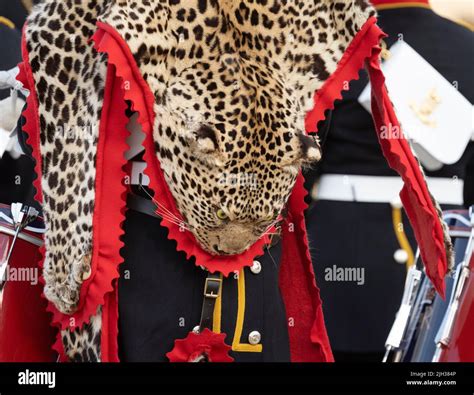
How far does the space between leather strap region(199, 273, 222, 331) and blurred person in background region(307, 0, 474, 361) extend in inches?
44.9

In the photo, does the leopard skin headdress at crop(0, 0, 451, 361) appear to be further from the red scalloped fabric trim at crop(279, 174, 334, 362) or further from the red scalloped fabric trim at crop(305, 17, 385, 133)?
the red scalloped fabric trim at crop(279, 174, 334, 362)

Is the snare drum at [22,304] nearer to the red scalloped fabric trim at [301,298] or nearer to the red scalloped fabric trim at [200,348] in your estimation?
the red scalloped fabric trim at [200,348]

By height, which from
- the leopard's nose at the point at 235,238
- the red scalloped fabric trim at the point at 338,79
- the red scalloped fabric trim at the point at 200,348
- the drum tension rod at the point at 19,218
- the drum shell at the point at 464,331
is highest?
the red scalloped fabric trim at the point at 338,79

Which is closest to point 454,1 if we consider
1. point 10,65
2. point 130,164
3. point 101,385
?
point 10,65

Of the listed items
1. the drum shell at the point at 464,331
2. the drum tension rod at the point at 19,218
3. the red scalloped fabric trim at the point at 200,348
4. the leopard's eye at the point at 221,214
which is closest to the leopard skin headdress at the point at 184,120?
the leopard's eye at the point at 221,214

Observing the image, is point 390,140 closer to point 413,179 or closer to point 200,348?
point 413,179

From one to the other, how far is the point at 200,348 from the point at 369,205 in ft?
4.20

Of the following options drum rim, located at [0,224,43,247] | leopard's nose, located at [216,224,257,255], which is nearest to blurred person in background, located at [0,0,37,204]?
drum rim, located at [0,224,43,247]

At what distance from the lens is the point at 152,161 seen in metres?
2.12

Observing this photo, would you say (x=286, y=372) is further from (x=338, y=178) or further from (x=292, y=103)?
(x=338, y=178)

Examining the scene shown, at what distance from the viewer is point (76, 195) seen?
7.16ft

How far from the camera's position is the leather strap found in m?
2.22

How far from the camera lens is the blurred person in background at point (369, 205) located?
10.9 ft

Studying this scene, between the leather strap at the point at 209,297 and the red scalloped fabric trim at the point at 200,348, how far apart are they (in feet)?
0.07
